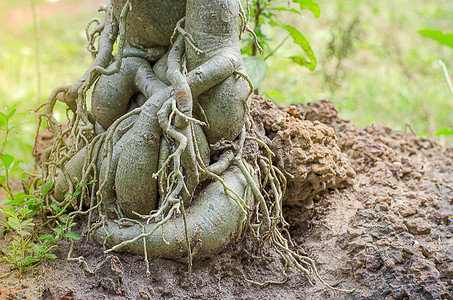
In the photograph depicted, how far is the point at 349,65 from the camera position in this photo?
6.50 m

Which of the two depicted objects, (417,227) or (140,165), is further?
(417,227)

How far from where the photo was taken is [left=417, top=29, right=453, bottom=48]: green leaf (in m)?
0.72

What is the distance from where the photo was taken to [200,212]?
1.62 meters

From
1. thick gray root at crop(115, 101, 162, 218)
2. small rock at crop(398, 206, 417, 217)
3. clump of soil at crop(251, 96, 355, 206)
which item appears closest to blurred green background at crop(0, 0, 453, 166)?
clump of soil at crop(251, 96, 355, 206)

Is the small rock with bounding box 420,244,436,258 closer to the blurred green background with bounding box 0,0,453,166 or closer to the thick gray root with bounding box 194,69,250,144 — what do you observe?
the thick gray root with bounding box 194,69,250,144

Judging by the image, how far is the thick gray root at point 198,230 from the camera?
62.5 inches

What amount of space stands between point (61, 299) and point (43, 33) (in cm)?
692

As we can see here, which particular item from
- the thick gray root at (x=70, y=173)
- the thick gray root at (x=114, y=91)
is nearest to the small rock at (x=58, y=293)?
the thick gray root at (x=70, y=173)

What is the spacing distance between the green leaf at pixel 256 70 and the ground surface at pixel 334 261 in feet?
0.80

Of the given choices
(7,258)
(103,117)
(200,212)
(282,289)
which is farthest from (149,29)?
(282,289)

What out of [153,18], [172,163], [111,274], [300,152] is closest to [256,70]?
[300,152]

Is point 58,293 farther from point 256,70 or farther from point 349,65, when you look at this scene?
point 349,65

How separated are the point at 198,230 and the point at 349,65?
560 cm

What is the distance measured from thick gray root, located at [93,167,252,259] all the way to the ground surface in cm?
7
